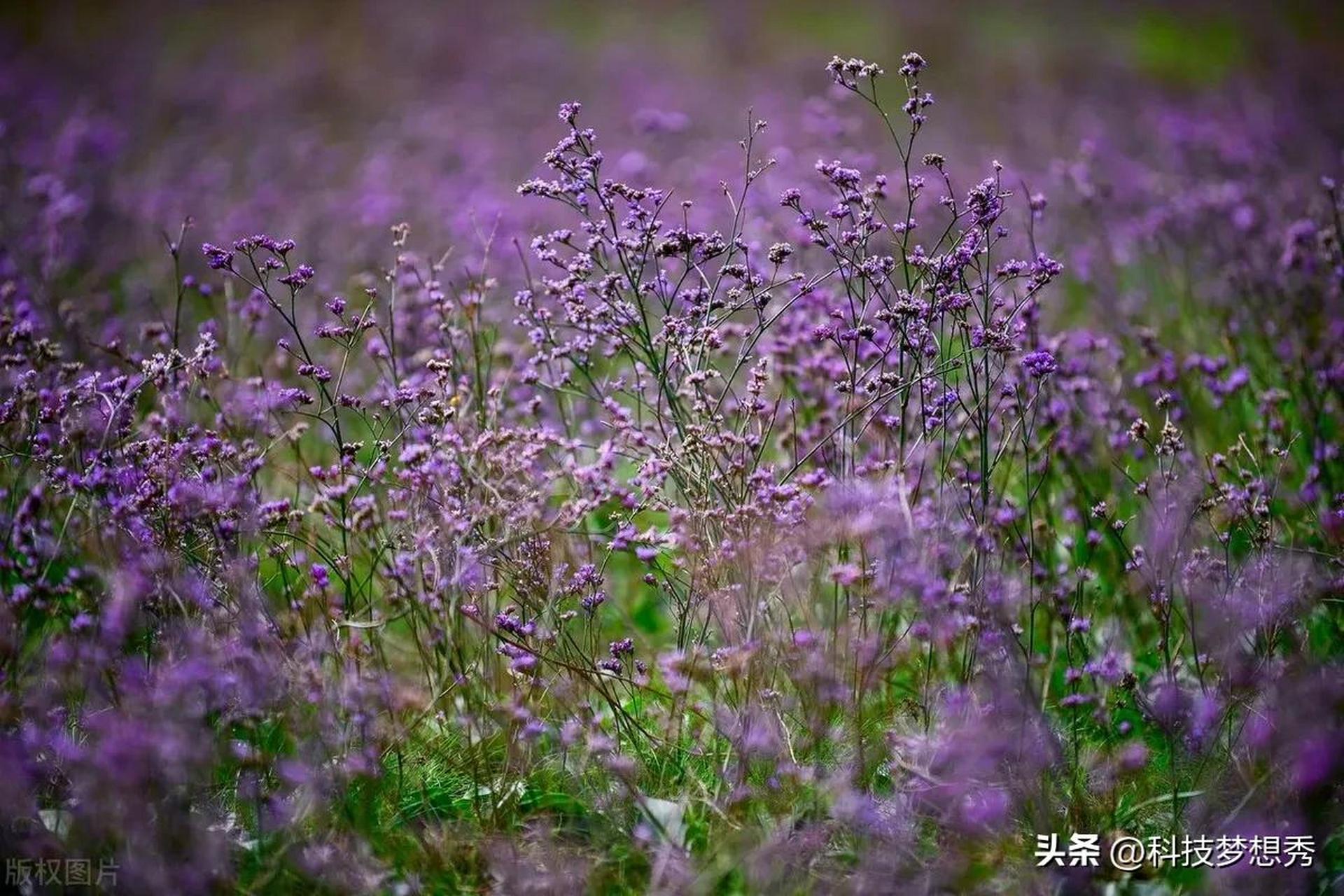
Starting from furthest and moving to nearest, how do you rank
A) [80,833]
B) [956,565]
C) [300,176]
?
[300,176]
[956,565]
[80,833]

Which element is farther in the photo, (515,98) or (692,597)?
(515,98)

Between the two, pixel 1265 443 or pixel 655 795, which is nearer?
pixel 655 795

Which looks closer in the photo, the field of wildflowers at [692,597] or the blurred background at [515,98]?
the field of wildflowers at [692,597]

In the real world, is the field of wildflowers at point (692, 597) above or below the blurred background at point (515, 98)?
below

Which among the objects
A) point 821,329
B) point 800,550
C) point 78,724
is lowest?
point 78,724

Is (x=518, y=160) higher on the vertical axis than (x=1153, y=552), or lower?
higher

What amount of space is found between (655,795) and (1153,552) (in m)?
1.21

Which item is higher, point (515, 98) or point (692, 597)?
point (515, 98)

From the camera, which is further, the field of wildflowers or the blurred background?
the blurred background

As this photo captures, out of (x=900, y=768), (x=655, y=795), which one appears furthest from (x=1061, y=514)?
(x=655, y=795)

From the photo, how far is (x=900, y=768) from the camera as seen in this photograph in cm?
245

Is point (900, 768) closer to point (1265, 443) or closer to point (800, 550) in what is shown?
point (800, 550)

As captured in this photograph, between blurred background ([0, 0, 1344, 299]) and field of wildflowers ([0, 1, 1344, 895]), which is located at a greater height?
blurred background ([0, 0, 1344, 299])

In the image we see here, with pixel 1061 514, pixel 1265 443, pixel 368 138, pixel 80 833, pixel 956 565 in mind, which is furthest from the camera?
pixel 368 138
